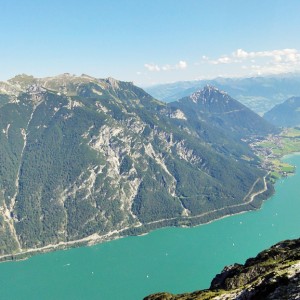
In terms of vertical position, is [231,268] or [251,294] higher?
[251,294]

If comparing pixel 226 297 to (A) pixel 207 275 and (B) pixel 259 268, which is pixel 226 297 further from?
(A) pixel 207 275

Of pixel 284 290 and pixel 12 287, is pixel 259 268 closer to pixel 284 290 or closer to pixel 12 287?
pixel 284 290

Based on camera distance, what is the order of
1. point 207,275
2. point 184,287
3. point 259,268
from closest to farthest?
point 259,268 → point 184,287 → point 207,275

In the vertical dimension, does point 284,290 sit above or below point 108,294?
above

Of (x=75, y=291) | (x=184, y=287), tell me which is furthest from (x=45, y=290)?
(x=184, y=287)

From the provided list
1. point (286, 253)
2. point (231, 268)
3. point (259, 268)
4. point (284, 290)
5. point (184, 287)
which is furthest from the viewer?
point (184, 287)

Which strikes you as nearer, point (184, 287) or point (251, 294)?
point (251, 294)

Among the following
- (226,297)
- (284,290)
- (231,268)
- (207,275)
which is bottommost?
(207,275)

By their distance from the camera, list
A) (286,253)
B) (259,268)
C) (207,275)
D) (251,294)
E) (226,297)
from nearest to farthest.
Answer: (251,294) < (226,297) < (259,268) < (286,253) < (207,275)

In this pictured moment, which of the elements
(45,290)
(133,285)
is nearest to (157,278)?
(133,285)
